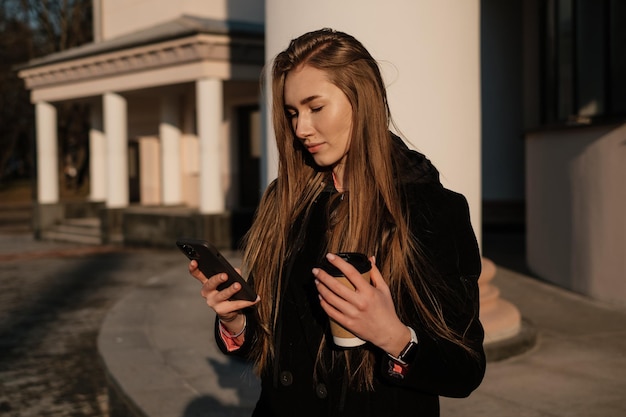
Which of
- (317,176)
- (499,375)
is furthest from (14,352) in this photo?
(317,176)

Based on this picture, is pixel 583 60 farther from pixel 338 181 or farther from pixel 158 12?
pixel 158 12

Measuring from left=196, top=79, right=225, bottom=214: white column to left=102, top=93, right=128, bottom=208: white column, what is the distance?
306cm

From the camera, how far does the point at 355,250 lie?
7.09ft

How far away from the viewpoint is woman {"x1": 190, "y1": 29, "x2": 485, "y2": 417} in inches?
81.0

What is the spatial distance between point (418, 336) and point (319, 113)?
1.99ft

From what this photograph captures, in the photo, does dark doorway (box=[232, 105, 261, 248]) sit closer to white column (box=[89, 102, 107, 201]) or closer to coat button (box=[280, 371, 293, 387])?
white column (box=[89, 102, 107, 201])

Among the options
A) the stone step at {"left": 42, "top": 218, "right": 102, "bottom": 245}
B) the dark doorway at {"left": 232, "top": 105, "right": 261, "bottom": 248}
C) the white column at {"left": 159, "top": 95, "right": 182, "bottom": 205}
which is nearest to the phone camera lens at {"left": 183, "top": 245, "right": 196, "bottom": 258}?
the dark doorway at {"left": 232, "top": 105, "right": 261, "bottom": 248}

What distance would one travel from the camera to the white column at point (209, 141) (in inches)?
650

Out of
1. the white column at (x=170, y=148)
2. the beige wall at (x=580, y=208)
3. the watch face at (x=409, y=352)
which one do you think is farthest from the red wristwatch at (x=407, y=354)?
the white column at (x=170, y=148)

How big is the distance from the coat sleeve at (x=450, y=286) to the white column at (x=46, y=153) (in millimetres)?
20496

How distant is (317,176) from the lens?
242 cm

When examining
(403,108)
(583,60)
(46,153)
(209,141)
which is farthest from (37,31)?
(403,108)

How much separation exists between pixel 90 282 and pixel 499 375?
27.3 ft

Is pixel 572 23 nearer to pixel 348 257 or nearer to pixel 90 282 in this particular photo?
pixel 90 282
